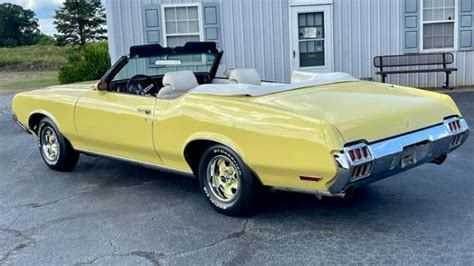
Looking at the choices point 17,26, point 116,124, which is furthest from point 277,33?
point 17,26

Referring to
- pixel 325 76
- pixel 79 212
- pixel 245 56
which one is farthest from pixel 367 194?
pixel 245 56

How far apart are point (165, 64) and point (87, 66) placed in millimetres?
9114

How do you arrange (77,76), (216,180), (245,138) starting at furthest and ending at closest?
(77,76) < (216,180) < (245,138)

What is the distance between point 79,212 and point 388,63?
10.1 m

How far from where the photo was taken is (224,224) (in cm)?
447

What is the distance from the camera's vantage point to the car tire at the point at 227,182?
4352mm

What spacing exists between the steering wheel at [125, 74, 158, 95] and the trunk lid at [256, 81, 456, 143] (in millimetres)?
1956

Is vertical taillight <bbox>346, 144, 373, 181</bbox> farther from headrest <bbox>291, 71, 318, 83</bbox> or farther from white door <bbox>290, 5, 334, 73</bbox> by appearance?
white door <bbox>290, 5, 334, 73</bbox>

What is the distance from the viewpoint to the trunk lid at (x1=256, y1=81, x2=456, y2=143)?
4.01m

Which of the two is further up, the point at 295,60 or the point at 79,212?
the point at 295,60

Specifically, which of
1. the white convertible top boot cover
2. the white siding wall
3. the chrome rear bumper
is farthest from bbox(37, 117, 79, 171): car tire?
the white siding wall

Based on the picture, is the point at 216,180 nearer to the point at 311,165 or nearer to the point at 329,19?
the point at 311,165

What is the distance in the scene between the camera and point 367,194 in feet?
16.9

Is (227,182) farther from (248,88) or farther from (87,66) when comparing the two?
(87,66)
